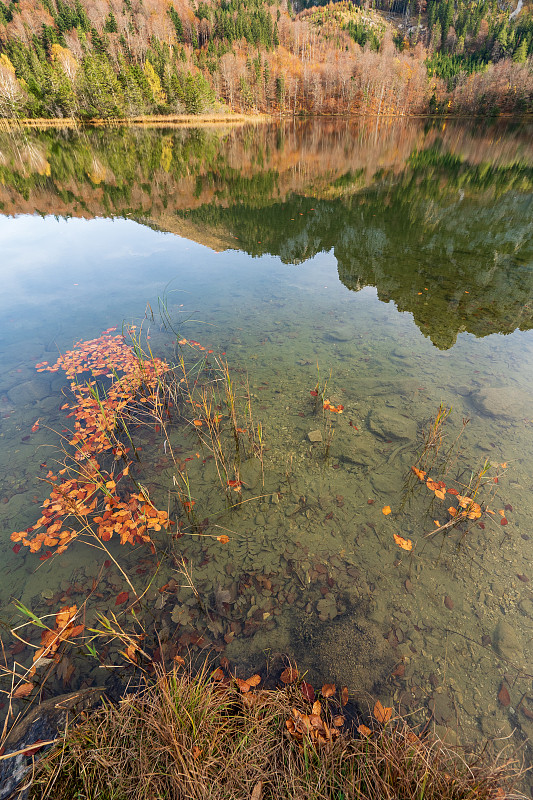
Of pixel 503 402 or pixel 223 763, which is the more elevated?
pixel 223 763

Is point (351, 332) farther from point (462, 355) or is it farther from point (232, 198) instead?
point (232, 198)

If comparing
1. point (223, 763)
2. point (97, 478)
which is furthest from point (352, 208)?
point (223, 763)

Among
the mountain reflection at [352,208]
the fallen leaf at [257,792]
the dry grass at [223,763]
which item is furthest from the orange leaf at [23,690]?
the mountain reflection at [352,208]

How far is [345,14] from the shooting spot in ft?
516

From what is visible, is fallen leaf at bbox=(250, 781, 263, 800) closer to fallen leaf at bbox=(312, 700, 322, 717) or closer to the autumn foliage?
fallen leaf at bbox=(312, 700, 322, 717)

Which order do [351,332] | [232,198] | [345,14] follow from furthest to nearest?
[345,14] → [232,198] → [351,332]

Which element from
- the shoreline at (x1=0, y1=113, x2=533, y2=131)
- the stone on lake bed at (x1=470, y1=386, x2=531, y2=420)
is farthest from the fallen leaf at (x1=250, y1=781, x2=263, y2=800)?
the shoreline at (x1=0, y1=113, x2=533, y2=131)

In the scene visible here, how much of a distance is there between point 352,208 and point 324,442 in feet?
57.4

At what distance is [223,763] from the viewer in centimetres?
230

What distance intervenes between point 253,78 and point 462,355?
118 m

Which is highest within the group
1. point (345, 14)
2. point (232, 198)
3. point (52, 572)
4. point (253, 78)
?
point (345, 14)

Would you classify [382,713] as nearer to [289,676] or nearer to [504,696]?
[289,676]

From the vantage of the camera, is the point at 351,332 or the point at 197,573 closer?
the point at 197,573

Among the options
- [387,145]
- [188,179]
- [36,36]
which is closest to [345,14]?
[36,36]
